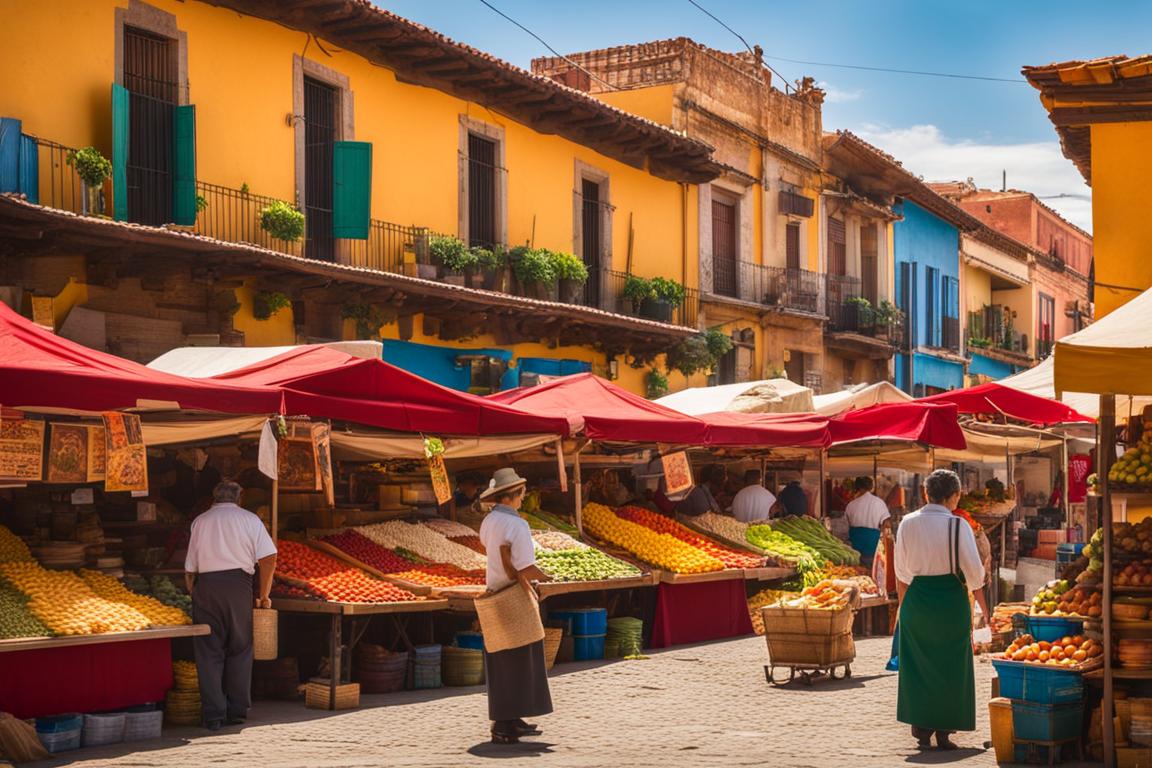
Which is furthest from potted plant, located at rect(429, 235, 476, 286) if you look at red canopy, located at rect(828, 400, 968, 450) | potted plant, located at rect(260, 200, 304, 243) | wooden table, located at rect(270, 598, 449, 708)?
wooden table, located at rect(270, 598, 449, 708)

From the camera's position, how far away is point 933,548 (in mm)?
9352

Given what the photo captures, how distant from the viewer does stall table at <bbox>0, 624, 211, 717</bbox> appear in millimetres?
9562

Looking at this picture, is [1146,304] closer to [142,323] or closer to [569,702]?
[569,702]

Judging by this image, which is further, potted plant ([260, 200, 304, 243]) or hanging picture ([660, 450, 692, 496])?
potted plant ([260, 200, 304, 243])

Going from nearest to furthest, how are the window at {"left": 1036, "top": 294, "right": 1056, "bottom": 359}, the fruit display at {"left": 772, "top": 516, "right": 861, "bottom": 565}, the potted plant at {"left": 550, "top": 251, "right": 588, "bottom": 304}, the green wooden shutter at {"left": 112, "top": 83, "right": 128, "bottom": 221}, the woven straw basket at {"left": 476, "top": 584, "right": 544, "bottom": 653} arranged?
the woven straw basket at {"left": 476, "top": 584, "right": 544, "bottom": 653}
the green wooden shutter at {"left": 112, "top": 83, "right": 128, "bottom": 221}
the fruit display at {"left": 772, "top": 516, "right": 861, "bottom": 565}
the potted plant at {"left": 550, "top": 251, "right": 588, "bottom": 304}
the window at {"left": 1036, "top": 294, "right": 1056, "bottom": 359}

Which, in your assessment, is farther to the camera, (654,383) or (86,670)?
(654,383)

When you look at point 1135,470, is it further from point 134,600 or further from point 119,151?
point 119,151

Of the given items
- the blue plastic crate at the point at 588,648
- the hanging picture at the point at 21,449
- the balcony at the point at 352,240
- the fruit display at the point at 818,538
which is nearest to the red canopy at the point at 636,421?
the fruit display at the point at 818,538

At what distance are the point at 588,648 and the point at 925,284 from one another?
85.8 feet

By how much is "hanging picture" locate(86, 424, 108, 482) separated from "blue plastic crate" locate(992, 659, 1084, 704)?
5.86 metres

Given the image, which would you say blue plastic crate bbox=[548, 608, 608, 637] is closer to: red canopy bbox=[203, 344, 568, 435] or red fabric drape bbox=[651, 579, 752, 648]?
red fabric drape bbox=[651, 579, 752, 648]

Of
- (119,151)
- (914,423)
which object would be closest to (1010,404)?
(914,423)

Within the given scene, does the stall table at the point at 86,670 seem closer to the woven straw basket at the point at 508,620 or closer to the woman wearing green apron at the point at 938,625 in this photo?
the woven straw basket at the point at 508,620

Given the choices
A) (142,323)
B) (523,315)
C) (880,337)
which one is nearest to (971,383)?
(880,337)
